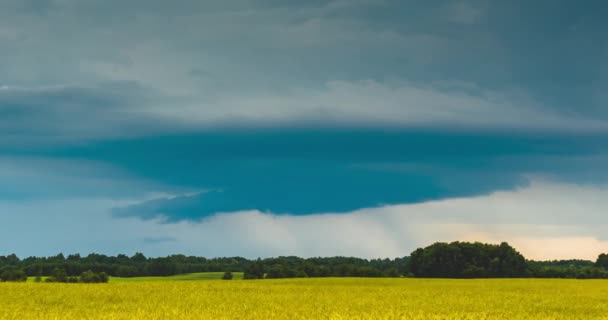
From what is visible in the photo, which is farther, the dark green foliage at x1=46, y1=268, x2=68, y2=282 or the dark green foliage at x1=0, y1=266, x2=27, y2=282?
the dark green foliage at x1=0, y1=266, x2=27, y2=282

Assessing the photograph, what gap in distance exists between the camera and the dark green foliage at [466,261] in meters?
120

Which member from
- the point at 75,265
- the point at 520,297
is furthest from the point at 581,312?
the point at 75,265

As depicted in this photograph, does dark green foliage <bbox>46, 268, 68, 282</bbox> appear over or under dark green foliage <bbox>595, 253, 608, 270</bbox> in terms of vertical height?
under

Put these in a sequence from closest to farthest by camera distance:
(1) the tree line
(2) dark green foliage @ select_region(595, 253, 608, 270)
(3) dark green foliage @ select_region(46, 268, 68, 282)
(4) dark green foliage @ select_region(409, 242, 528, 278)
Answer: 1. (3) dark green foliage @ select_region(46, 268, 68, 282)
2. (1) the tree line
3. (4) dark green foliage @ select_region(409, 242, 528, 278)
4. (2) dark green foliage @ select_region(595, 253, 608, 270)

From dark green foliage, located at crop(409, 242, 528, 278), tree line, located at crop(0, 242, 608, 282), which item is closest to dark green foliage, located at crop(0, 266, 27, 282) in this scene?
tree line, located at crop(0, 242, 608, 282)

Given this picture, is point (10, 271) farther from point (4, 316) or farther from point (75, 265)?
point (4, 316)

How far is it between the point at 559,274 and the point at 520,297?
74.8m

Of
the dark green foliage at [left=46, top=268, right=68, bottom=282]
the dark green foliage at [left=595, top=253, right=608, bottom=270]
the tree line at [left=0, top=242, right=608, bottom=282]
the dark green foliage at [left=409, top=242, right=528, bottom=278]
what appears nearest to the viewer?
the dark green foliage at [left=46, top=268, right=68, bottom=282]

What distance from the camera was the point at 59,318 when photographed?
2431 centimetres

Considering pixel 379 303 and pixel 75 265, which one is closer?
pixel 379 303

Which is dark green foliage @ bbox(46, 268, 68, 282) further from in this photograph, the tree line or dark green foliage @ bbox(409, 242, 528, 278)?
dark green foliage @ bbox(409, 242, 528, 278)

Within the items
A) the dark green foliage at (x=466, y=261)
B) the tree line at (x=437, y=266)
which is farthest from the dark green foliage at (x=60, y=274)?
the dark green foliage at (x=466, y=261)

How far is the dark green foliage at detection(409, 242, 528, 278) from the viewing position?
120m

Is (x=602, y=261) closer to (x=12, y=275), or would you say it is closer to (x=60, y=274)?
(x=60, y=274)
